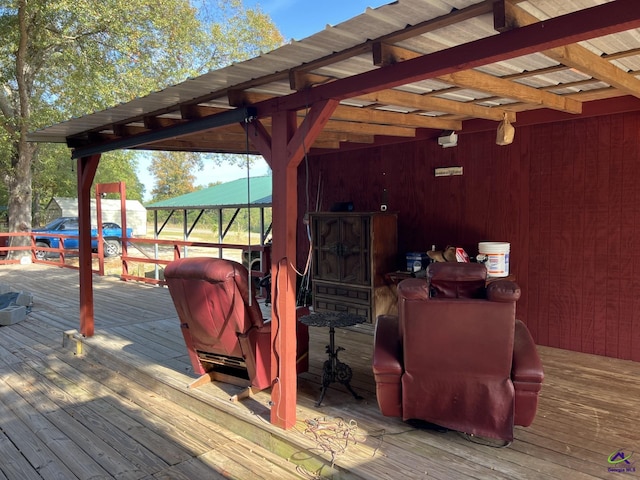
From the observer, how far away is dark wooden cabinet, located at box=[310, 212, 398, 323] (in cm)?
542

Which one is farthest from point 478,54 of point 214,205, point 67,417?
point 214,205

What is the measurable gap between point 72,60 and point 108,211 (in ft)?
36.6

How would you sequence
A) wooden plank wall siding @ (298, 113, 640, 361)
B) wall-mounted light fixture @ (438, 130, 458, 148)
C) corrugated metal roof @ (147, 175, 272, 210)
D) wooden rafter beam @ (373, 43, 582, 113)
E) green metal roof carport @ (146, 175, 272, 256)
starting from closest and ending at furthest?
wooden rafter beam @ (373, 43, 582, 113), wooden plank wall siding @ (298, 113, 640, 361), wall-mounted light fixture @ (438, 130, 458, 148), green metal roof carport @ (146, 175, 272, 256), corrugated metal roof @ (147, 175, 272, 210)

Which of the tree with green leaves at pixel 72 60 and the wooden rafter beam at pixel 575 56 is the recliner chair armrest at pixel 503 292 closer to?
the wooden rafter beam at pixel 575 56

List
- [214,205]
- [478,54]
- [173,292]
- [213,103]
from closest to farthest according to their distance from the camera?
[478,54] < [173,292] < [213,103] < [214,205]

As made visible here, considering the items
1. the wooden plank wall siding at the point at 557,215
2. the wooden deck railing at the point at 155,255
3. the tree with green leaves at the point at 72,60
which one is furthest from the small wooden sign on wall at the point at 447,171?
the tree with green leaves at the point at 72,60

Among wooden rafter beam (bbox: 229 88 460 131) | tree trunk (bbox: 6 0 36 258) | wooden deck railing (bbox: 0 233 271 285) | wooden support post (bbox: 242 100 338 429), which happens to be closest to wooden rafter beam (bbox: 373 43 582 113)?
wooden rafter beam (bbox: 229 88 460 131)

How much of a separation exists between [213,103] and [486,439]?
9.90 ft

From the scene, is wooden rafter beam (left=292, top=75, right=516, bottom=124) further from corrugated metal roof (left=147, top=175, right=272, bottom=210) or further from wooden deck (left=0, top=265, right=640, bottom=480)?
corrugated metal roof (left=147, top=175, right=272, bottom=210)

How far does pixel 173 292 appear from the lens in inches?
132

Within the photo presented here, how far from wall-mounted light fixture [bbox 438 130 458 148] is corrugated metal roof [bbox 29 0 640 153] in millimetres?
355

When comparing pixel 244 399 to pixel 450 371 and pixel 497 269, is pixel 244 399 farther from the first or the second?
pixel 497 269

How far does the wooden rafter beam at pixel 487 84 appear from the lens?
7.44 ft

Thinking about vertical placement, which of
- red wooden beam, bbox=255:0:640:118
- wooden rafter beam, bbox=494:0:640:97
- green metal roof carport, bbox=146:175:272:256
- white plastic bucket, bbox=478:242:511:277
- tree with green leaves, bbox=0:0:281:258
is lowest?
white plastic bucket, bbox=478:242:511:277
